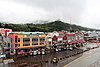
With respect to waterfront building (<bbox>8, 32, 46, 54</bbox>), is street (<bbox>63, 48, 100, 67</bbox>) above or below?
below

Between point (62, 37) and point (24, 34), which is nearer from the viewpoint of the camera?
point (24, 34)

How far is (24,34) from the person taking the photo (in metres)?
30.2

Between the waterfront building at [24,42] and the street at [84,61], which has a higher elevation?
the waterfront building at [24,42]

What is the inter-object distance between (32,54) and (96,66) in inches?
448

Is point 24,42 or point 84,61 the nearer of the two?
point 84,61

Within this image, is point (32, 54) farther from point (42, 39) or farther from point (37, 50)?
point (42, 39)

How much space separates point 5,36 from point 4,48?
331 cm

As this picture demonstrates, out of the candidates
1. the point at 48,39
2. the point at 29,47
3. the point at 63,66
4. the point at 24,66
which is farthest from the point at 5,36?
the point at 63,66

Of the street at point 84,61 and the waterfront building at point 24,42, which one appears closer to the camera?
the street at point 84,61

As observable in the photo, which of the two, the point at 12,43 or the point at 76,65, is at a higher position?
the point at 12,43

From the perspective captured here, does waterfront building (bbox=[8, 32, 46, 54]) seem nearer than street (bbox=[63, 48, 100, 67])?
No

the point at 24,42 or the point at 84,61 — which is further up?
the point at 24,42

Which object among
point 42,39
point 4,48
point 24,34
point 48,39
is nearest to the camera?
point 4,48

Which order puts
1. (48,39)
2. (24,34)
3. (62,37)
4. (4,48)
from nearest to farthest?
1. (4,48)
2. (24,34)
3. (48,39)
4. (62,37)
